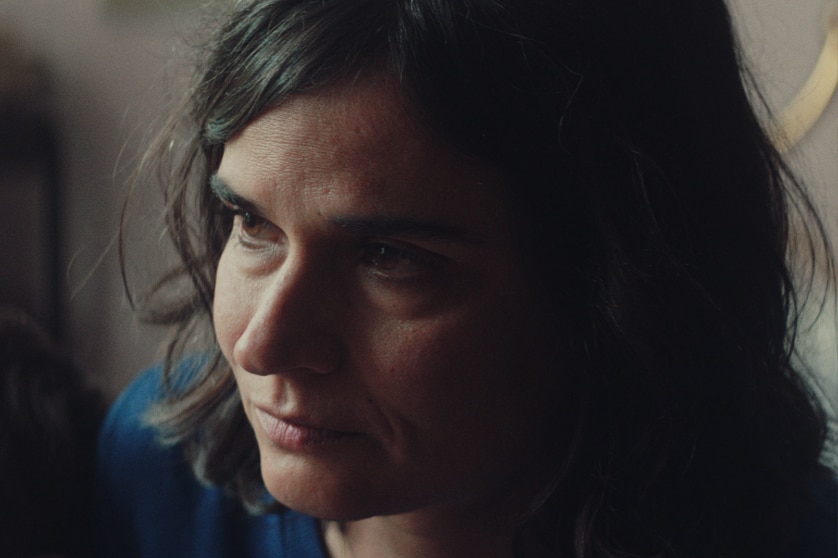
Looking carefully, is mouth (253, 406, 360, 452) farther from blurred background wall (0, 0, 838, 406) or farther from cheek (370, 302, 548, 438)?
blurred background wall (0, 0, 838, 406)

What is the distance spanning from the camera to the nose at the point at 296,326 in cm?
73

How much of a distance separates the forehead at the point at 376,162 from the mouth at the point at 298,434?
20cm

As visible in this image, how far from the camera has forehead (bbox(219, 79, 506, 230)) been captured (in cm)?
70

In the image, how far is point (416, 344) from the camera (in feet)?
2.40

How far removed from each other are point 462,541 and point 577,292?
29 cm

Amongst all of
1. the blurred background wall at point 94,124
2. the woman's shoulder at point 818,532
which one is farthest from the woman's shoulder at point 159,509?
the blurred background wall at point 94,124

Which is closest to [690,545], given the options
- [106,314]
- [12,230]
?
[106,314]

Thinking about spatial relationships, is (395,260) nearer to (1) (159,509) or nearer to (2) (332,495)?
(2) (332,495)

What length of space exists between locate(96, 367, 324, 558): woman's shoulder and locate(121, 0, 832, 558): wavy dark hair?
357 millimetres

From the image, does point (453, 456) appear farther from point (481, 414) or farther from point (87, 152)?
point (87, 152)

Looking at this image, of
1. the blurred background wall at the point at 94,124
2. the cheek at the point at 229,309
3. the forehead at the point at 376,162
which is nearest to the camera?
the forehead at the point at 376,162

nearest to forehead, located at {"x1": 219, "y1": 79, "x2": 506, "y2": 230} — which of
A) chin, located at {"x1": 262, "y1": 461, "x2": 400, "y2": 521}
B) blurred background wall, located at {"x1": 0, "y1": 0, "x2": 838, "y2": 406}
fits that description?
chin, located at {"x1": 262, "y1": 461, "x2": 400, "y2": 521}

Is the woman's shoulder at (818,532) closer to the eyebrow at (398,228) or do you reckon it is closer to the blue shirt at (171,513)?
the blue shirt at (171,513)

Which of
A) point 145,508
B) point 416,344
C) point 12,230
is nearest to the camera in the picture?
point 416,344
